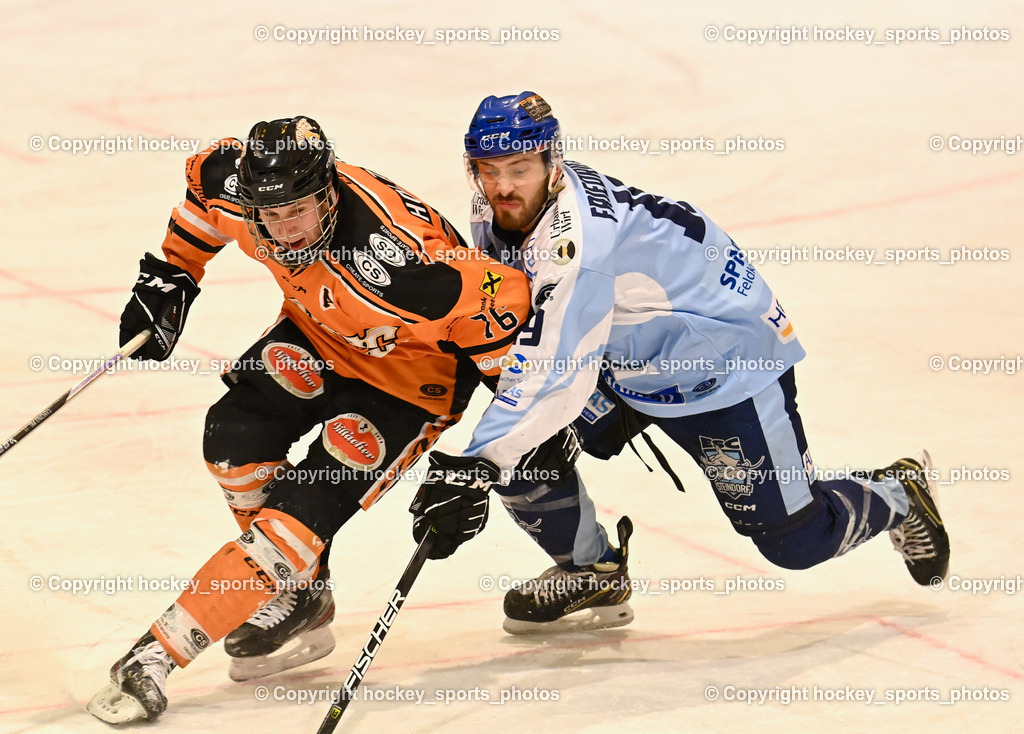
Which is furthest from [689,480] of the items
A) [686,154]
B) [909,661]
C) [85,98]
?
[85,98]

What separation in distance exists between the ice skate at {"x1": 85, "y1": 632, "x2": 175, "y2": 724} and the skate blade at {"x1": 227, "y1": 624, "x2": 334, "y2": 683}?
1.26 ft

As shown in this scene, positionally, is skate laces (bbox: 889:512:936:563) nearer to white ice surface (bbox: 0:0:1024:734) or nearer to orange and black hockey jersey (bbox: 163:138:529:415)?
white ice surface (bbox: 0:0:1024:734)

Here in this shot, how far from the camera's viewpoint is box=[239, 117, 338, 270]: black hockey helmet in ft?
11.7

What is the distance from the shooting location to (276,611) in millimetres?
4031

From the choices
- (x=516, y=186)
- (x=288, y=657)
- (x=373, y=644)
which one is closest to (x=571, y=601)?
(x=288, y=657)

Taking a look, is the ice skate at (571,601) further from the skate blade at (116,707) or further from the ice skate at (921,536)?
the skate blade at (116,707)

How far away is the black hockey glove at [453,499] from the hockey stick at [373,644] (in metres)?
0.04

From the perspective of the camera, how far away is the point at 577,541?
14.5ft

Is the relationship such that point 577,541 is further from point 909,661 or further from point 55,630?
point 55,630

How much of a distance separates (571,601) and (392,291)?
1363mm

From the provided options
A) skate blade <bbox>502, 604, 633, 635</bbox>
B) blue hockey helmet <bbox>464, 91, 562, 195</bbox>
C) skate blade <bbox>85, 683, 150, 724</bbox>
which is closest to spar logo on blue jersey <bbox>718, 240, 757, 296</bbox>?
blue hockey helmet <bbox>464, 91, 562, 195</bbox>

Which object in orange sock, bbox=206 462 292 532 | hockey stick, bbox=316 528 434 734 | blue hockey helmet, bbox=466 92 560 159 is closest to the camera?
hockey stick, bbox=316 528 434 734

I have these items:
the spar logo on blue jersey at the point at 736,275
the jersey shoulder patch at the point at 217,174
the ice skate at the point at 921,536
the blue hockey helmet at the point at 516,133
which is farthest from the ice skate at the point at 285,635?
the ice skate at the point at 921,536

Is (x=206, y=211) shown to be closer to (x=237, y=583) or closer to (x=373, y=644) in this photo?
(x=237, y=583)
